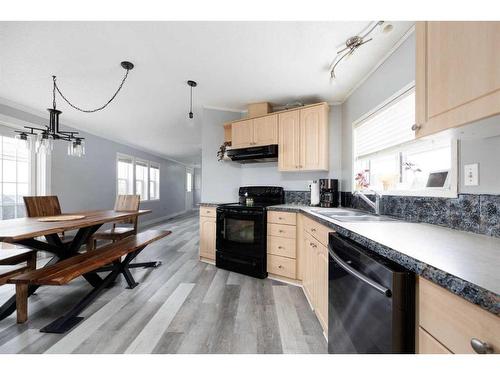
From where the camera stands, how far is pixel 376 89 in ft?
6.57

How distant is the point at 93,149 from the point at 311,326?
5.27 meters

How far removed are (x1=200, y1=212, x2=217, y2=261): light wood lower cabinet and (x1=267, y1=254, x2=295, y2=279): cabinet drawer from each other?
2.95ft

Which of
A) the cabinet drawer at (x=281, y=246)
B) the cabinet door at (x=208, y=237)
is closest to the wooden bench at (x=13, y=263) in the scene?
the cabinet door at (x=208, y=237)

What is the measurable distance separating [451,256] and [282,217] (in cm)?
171

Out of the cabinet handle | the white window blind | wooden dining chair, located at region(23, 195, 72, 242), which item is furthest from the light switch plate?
wooden dining chair, located at region(23, 195, 72, 242)

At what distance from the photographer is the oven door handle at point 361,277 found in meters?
0.71

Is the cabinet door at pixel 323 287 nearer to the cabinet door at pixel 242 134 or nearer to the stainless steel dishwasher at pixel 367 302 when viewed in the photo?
the stainless steel dishwasher at pixel 367 302

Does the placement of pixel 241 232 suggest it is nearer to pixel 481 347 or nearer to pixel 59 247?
pixel 59 247

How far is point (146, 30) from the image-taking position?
162 centimetres

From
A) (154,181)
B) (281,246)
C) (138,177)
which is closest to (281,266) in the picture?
(281,246)

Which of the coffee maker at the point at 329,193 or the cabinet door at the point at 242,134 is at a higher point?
the cabinet door at the point at 242,134

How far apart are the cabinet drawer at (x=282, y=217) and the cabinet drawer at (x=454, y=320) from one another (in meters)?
1.65
